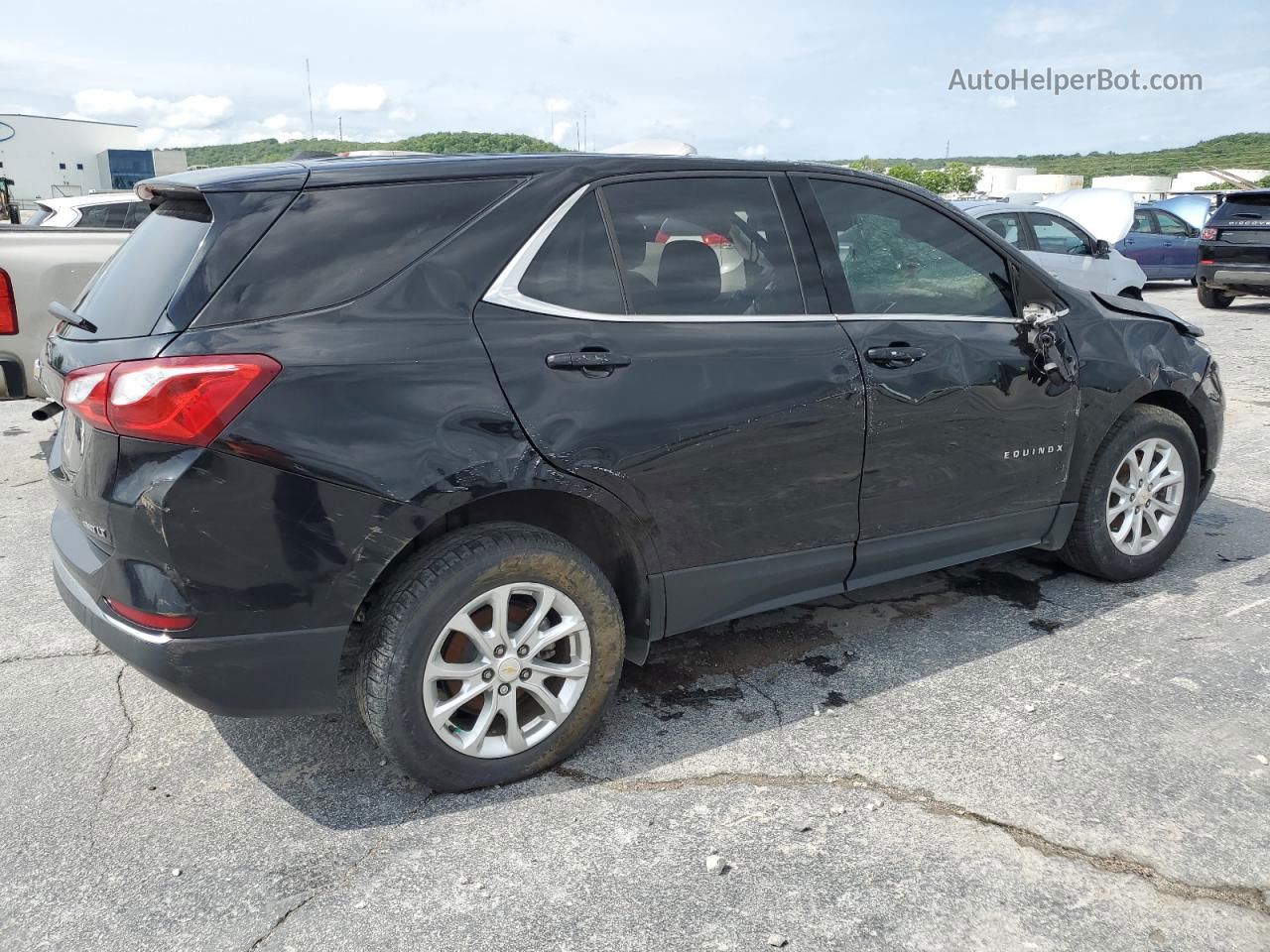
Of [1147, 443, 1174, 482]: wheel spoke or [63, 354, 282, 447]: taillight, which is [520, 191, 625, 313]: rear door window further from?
[1147, 443, 1174, 482]: wheel spoke

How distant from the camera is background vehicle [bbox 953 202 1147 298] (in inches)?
420

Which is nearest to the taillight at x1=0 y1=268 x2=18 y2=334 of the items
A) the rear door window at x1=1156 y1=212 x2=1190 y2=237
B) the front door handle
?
the front door handle

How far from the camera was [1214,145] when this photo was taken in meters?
99.7

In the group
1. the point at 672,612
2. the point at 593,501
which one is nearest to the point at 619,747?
the point at 672,612

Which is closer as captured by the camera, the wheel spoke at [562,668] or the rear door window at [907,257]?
the wheel spoke at [562,668]

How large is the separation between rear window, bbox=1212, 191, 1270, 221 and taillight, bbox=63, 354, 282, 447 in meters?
15.6

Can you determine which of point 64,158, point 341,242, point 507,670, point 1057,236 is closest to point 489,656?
point 507,670

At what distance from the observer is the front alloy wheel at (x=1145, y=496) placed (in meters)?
4.30

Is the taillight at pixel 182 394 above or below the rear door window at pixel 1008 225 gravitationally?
below

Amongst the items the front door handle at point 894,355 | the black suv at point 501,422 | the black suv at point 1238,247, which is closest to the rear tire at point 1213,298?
the black suv at point 1238,247

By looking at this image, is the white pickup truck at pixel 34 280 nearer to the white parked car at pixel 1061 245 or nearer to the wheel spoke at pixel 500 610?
the wheel spoke at pixel 500 610

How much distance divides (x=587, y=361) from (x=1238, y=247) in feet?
48.3

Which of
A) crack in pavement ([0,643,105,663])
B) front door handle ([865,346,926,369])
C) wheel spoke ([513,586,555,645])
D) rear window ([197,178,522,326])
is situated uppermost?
rear window ([197,178,522,326])

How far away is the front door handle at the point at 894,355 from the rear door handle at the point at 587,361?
0.94 meters
